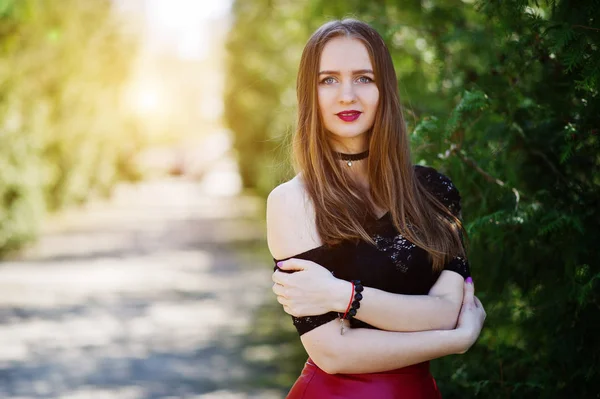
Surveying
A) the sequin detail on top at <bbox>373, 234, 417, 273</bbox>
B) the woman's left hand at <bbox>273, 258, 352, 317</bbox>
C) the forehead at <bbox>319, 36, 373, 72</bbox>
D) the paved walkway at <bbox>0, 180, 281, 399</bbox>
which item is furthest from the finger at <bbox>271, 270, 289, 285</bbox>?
the paved walkway at <bbox>0, 180, 281, 399</bbox>

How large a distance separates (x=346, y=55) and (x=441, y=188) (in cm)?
63

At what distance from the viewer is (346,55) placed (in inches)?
104

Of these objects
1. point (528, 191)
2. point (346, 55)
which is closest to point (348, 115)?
point (346, 55)

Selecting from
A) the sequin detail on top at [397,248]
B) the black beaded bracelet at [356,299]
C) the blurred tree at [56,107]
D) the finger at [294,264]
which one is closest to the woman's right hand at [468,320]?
the sequin detail on top at [397,248]

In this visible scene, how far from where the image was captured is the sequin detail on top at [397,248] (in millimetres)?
2576

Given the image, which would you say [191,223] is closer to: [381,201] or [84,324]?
[84,324]

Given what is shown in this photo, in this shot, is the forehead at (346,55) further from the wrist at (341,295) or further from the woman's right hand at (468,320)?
the woman's right hand at (468,320)

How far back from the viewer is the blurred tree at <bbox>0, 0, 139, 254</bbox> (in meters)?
13.8

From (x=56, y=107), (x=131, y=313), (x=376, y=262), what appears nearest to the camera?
(x=376, y=262)

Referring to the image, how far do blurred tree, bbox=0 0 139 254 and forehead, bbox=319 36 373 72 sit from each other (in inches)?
202

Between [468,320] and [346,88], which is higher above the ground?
[346,88]

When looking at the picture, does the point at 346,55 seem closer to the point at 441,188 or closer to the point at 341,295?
the point at 441,188

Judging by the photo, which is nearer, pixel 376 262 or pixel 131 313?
pixel 376 262

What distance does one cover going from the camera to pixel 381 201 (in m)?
2.70
